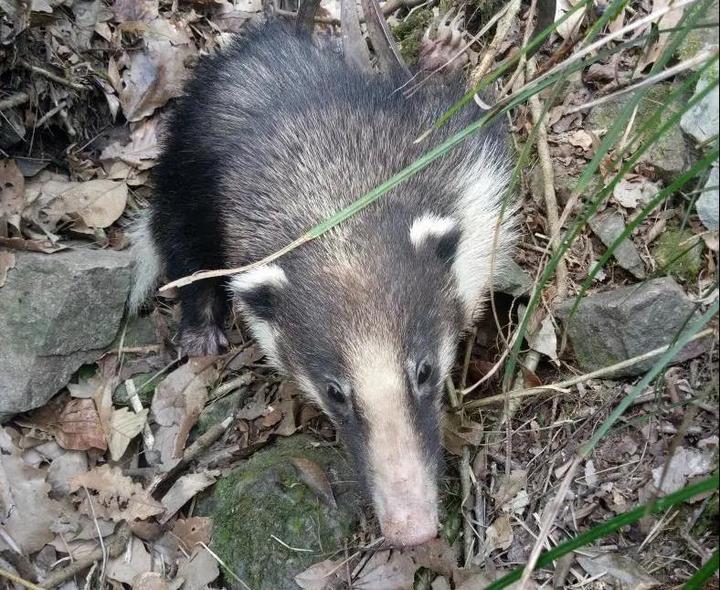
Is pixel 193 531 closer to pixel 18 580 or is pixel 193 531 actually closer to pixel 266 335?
pixel 18 580

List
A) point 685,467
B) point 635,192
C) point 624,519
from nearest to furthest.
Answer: point 624,519 < point 685,467 < point 635,192

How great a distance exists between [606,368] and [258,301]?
6.66 feet

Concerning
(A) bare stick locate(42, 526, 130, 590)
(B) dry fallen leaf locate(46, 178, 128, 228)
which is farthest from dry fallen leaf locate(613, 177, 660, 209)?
(B) dry fallen leaf locate(46, 178, 128, 228)

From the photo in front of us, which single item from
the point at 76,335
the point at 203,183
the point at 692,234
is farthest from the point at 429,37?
the point at 76,335

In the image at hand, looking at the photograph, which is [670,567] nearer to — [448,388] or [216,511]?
[448,388]

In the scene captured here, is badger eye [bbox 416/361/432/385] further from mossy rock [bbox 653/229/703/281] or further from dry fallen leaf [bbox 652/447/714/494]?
mossy rock [bbox 653/229/703/281]

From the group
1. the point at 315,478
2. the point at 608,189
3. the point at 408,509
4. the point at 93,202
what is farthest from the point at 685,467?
the point at 93,202

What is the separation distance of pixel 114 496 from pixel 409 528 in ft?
7.82

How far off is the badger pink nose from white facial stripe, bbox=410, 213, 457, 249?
4.73ft

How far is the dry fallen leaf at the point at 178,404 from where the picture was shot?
5.44 m

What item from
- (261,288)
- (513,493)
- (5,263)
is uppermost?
(261,288)

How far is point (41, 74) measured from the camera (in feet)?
19.5

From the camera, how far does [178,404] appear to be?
568 centimetres

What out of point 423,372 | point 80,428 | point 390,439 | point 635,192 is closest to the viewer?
point 390,439
